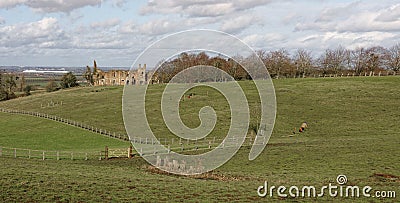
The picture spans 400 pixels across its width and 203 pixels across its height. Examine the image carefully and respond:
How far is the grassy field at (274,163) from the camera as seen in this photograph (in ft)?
56.6

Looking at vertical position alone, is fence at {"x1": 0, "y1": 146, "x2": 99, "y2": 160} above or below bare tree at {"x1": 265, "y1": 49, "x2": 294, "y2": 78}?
below

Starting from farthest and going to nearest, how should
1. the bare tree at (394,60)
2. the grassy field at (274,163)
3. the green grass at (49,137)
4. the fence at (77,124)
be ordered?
the bare tree at (394,60) → the fence at (77,124) → the green grass at (49,137) → the grassy field at (274,163)

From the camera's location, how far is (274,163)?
91.7 ft

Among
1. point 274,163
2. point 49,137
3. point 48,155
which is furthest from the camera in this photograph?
point 49,137

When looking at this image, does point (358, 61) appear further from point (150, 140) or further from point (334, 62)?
point (150, 140)

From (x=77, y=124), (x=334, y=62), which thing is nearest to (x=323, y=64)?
(x=334, y=62)

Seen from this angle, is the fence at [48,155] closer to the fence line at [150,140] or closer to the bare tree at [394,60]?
the fence line at [150,140]

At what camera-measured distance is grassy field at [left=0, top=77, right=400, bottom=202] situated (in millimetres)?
17261

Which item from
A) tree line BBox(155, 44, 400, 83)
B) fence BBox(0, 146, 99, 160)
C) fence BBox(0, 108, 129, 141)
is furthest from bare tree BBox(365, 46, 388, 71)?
fence BBox(0, 146, 99, 160)

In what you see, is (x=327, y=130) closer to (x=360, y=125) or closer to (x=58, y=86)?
(x=360, y=125)

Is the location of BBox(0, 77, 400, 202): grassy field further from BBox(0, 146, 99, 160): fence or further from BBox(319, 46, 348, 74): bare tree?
BBox(319, 46, 348, 74): bare tree

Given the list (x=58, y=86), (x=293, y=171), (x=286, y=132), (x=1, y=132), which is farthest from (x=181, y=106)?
(x=58, y=86)

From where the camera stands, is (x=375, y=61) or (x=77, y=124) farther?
(x=375, y=61)

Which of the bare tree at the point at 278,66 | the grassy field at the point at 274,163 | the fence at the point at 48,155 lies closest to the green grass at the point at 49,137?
the grassy field at the point at 274,163
